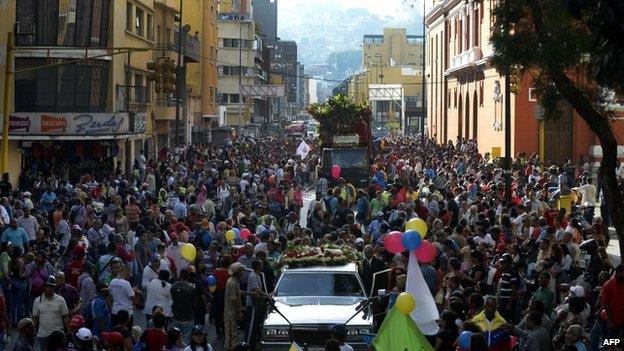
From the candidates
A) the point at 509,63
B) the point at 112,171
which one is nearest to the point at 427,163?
the point at 112,171

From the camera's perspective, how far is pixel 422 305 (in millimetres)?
15727

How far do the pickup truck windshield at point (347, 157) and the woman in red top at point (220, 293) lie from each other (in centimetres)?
2534

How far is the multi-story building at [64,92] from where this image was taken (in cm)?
4278

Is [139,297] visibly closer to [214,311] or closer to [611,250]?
[214,311]

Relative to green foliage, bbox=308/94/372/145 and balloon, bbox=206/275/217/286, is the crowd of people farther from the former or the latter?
green foliage, bbox=308/94/372/145

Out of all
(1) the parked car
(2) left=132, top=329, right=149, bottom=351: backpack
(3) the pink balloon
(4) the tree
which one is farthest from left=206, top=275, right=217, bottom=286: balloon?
(3) the pink balloon

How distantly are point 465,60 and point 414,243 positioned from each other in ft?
174

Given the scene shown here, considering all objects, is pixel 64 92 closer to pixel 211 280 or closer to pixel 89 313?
pixel 211 280

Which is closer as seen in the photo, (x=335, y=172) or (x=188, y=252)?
(x=188, y=252)

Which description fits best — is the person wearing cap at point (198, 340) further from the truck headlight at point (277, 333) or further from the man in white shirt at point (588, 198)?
the man in white shirt at point (588, 198)

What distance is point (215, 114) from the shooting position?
8981 cm

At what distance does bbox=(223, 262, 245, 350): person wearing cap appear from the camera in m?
→ 17.6

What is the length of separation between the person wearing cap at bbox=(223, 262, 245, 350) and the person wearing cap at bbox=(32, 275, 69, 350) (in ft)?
9.12

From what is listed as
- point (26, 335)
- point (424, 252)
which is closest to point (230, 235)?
point (424, 252)
